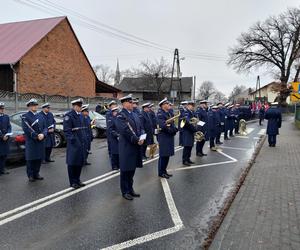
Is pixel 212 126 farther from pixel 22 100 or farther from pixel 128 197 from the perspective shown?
pixel 22 100

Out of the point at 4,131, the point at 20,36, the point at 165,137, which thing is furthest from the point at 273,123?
the point at 20,36

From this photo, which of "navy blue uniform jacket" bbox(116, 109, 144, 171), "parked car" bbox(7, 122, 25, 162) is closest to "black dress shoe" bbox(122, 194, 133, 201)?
"navy blue uniform jacket" bbox(116, 109, 144, 171)

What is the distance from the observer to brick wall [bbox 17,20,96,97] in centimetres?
2788

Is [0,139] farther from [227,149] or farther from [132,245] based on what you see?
[227,149]

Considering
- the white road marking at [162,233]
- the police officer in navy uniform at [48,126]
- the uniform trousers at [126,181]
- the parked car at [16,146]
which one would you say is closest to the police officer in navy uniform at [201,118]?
the police officer in navy uniform at [48,126]

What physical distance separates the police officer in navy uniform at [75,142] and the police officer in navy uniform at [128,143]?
3.38ft

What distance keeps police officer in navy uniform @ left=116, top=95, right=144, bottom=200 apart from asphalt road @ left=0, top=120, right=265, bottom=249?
42 centimetres

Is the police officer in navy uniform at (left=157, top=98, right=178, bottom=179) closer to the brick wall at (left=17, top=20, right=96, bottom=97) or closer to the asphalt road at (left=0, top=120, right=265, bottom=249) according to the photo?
the asphalt road at (left=0, top=120, right=265, bottom=249)

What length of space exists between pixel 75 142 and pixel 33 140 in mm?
1341

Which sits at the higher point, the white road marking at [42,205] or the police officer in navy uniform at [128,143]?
the police officer in navy uniform at [128,143]

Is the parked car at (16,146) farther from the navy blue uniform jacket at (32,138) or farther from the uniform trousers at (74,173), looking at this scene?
the uniform trousers at (74,173)

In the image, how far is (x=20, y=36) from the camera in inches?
1187

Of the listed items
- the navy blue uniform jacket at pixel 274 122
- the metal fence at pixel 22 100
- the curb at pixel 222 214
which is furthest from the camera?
the metal fence at pixel 22 100

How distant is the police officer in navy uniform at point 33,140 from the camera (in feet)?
23.7
